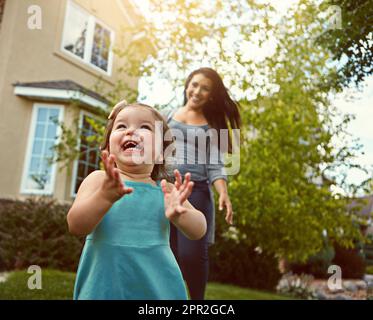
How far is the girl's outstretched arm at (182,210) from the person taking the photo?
0.88 meters

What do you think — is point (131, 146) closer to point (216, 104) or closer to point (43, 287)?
point (216, 104)

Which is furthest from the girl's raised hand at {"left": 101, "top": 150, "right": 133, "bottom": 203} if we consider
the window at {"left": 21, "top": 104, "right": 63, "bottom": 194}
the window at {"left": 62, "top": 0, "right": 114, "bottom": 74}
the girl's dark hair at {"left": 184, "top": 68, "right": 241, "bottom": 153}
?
the window at {"left": 62, "top": 0, "right": 114, "bottom": 74}

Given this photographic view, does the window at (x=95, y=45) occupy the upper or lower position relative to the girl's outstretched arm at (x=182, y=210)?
upper

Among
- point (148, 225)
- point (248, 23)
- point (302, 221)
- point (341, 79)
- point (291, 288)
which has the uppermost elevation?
point (248, 23)

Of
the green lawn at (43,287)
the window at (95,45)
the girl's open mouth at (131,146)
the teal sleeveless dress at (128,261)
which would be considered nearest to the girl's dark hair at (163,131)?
the girl's open mouth at (131,146)

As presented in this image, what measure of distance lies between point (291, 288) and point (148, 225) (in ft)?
21.1

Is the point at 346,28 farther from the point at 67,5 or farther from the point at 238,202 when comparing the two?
the point at 238,202

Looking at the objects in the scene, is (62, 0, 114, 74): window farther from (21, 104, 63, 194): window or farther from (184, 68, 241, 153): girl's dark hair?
(184, 68, 241, 153): girl's dark hair

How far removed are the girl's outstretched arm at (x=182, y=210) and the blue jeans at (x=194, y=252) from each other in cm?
88

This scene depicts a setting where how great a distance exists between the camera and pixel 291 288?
22.0 feet

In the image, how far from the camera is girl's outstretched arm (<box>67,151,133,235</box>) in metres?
0.82

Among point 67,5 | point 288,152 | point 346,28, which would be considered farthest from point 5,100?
point 346,28

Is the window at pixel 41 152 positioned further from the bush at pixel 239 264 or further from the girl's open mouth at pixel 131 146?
the girl's open mouth at pixel 131 146

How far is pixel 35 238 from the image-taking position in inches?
165
